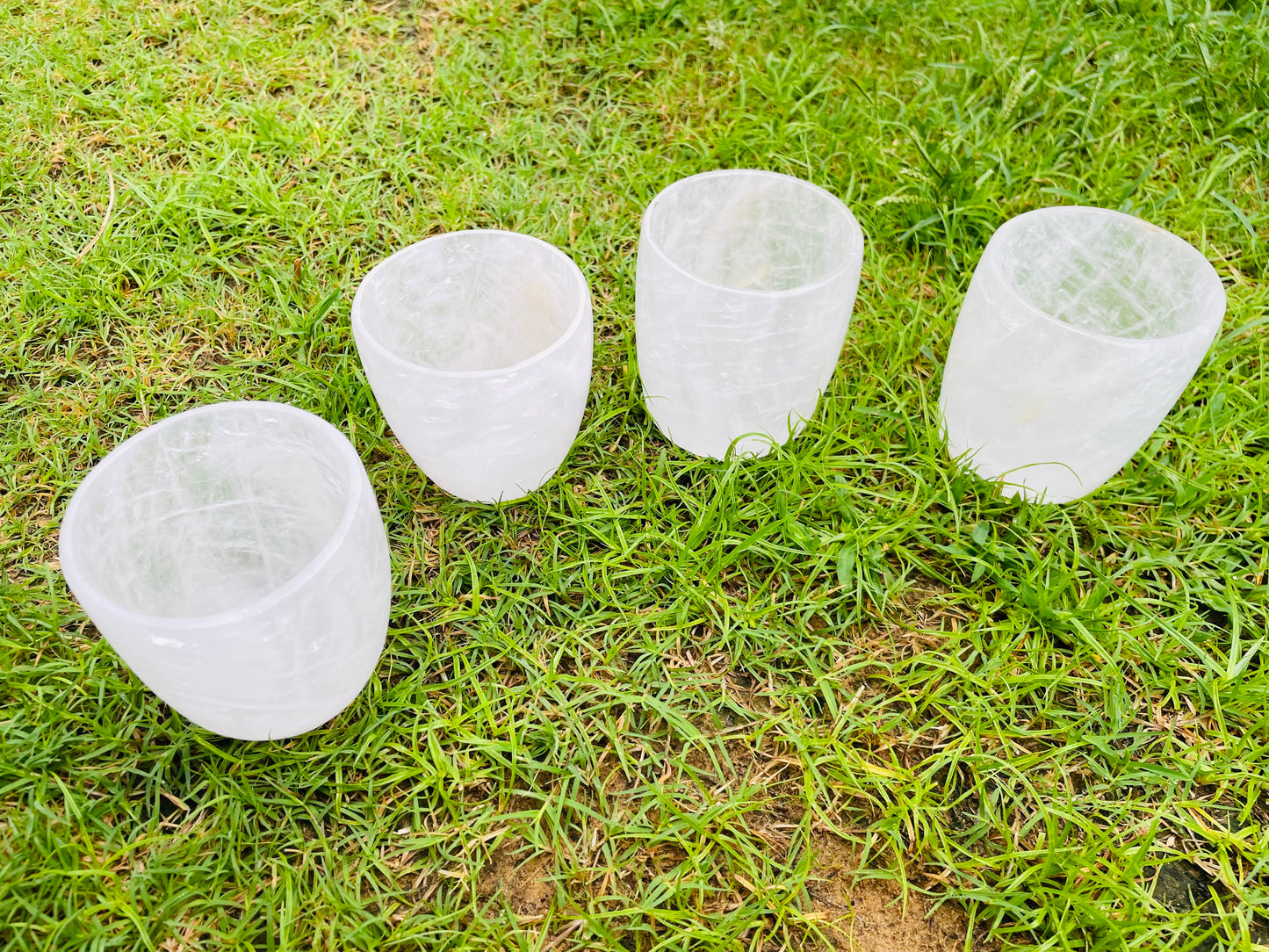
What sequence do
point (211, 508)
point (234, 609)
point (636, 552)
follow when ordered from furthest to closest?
point (636, 552), point (211, 508), point (234, 609)

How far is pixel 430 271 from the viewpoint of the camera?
1492 millimetres

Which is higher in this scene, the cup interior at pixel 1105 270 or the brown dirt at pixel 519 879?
the cup interior at pixel 1105 270

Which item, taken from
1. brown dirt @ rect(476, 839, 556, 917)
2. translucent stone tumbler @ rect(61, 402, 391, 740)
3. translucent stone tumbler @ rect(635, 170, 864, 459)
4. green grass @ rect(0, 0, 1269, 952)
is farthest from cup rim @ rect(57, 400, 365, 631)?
translucent stone tumbler @ rect(635, 170, 864, 459)

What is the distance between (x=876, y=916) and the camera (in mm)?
1146

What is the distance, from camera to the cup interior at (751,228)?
1.56 metres

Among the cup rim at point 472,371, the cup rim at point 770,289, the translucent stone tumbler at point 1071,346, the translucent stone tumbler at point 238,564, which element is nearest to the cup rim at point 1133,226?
the translucent stone tumbler at point 1071,346

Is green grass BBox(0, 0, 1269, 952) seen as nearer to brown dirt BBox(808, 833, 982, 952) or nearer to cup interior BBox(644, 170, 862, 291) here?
brown dirt BBox(808, 833, 982, 952)

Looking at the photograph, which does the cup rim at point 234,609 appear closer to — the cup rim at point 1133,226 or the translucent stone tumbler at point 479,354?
the translucent stone tumbler at point 479,354

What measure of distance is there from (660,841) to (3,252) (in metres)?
1.65

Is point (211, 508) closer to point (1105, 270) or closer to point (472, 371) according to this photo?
point (472, 371)

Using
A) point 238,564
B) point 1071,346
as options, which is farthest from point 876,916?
point 238,564

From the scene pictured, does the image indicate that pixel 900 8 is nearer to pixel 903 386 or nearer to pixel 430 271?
pixel 903 386

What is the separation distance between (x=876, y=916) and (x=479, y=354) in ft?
3.40

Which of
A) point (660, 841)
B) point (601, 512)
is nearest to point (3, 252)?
point (601, 512)
